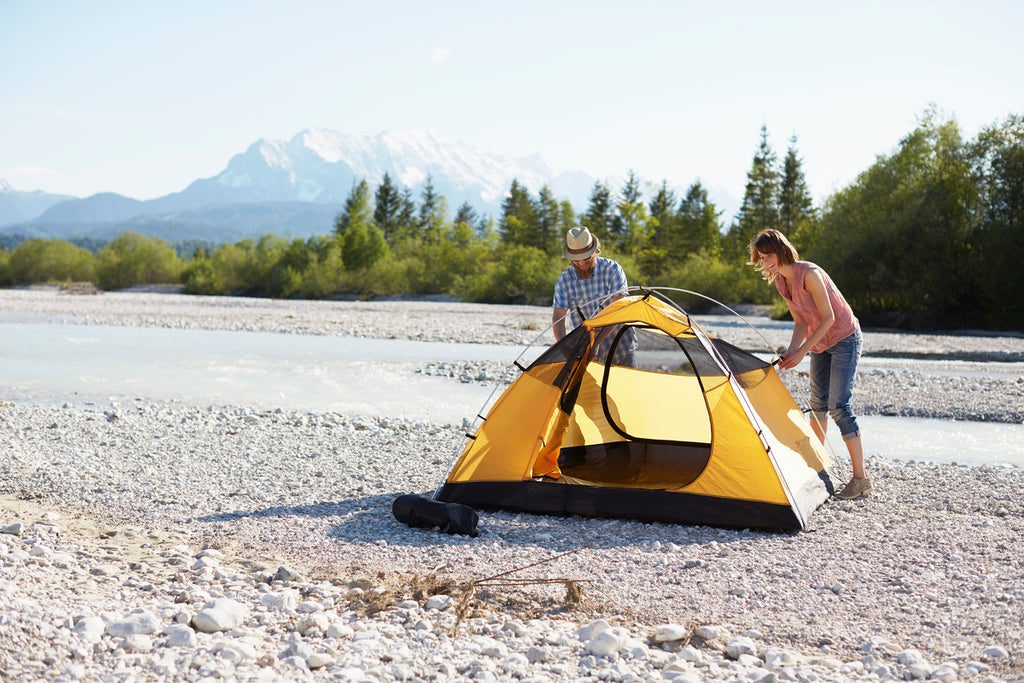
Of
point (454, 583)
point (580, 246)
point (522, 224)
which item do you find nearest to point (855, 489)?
point (580, 246)

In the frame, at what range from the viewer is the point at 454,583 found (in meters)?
4.66

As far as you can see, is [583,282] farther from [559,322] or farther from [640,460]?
[640,460]

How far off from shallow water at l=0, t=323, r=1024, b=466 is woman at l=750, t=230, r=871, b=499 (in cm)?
264

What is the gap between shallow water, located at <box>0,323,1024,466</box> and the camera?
33.6 ft

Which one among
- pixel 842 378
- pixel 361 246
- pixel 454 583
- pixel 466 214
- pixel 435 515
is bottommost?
pixel 454 583

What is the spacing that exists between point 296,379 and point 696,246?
2073 inches

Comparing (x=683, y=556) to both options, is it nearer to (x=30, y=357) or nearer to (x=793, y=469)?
(x=793, y=469)

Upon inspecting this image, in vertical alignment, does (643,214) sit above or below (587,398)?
above

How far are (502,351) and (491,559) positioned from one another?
16.2 m

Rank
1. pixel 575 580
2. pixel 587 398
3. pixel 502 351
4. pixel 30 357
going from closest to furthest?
pixel 575 580 < pixel 587 398 < pixel 30 357 < pixel 502 351

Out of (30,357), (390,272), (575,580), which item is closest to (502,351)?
(30,357)

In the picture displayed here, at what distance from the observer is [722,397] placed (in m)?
6.13

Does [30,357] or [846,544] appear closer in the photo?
[846,544]

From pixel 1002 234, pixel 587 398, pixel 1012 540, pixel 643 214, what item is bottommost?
pixel 1012 540
